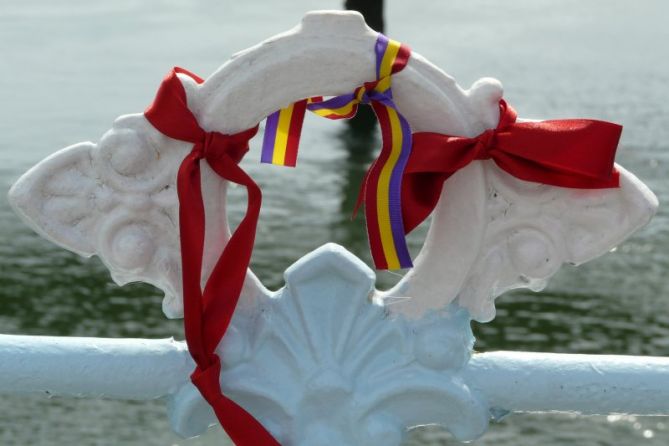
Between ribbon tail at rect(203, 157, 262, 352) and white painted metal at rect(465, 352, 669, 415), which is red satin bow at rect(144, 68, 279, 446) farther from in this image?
white painted metal at rect(465, 352, 669, 415)

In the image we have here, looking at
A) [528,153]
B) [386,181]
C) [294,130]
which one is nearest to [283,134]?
[294,130]

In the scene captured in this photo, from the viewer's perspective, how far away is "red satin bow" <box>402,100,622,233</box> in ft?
3.61

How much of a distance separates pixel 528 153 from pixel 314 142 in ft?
14.0

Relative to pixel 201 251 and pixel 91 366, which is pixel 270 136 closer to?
pixel 201 251

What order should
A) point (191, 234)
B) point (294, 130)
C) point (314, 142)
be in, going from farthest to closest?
point (314, 142) → point (294, 130) → point (191, 234)

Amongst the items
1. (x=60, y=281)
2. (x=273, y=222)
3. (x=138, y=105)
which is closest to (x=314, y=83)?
(x=60, y=281)

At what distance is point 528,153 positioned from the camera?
1.10m

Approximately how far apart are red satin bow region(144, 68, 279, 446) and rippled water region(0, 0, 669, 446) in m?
1.76

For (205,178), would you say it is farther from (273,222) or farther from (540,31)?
(540,31)

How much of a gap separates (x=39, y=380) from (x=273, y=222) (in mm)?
3049

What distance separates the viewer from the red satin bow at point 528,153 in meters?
1.10

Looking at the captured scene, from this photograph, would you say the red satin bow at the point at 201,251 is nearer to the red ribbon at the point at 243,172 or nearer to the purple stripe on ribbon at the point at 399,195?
the red ribbon at the point at 243,172

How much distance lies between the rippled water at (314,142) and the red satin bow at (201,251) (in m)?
1.76

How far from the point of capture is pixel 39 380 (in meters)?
1.17
